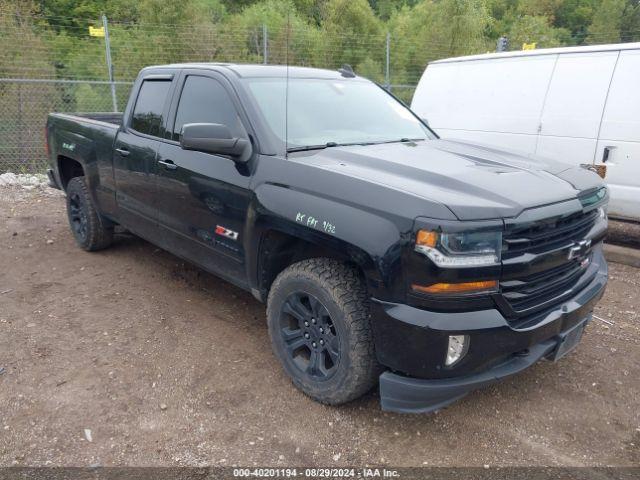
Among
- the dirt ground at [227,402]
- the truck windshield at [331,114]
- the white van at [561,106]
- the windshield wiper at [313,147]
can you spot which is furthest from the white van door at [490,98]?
the windshield wiper at [313,147]

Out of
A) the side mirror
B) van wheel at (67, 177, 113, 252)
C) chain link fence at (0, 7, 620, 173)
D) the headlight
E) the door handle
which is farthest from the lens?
chain link fence at (0, 7, 620, 173)

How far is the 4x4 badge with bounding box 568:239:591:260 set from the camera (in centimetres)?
276

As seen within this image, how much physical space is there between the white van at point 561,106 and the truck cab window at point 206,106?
113 inches

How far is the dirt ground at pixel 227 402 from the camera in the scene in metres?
2.71

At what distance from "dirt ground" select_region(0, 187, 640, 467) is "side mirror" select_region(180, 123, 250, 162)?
4.57 feet

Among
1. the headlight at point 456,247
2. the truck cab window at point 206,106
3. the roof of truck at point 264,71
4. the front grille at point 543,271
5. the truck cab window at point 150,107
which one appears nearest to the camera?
the headlight at point 456,247

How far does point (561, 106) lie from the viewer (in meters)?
5.46

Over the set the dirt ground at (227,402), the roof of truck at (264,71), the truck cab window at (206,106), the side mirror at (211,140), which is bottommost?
the dirt ground at (227,402)

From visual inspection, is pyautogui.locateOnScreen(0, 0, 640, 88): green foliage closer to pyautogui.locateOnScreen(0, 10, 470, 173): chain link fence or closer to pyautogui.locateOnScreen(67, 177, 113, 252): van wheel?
pyautogui.locateOnScreen(0, 10, 470, 173): chain link fence

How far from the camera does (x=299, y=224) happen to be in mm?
2807

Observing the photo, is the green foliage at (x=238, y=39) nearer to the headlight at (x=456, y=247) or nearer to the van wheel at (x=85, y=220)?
the van wheel at (x=85, y=220)

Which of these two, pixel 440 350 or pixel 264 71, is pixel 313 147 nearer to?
pixel 264 71

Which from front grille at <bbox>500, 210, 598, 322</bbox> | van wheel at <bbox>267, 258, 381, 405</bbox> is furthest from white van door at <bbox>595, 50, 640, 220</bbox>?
van wheel at <bbox>267, 258, 381, 405</bbox>

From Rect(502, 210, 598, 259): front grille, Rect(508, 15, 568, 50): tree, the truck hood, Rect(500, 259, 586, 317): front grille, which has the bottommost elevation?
Rect(500, 259, 586, 317): front grille
